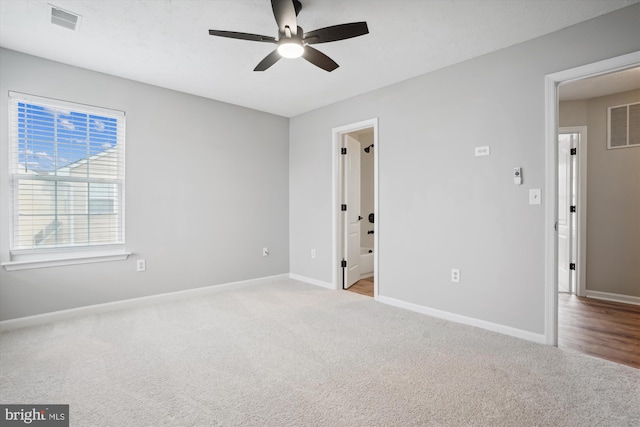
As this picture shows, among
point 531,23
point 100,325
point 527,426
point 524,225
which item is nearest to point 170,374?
point 100,325

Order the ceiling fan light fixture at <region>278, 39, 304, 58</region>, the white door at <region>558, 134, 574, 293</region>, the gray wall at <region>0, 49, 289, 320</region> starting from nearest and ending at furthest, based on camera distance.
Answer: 1. the ceiling fan light fixture at <region>278, 39, 304, 58</region>
2. the gray wall at <region>0, 49, 289, 320</region>
3. the white door at <region>558, 134, 574, 293</region>

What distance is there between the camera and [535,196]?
8.60ft

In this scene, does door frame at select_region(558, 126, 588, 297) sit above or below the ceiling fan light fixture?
below

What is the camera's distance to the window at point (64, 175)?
2965mm

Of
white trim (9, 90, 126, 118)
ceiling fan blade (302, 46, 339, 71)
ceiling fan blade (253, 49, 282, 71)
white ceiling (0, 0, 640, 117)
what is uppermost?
white ceiling (0, 0, 640, 117)

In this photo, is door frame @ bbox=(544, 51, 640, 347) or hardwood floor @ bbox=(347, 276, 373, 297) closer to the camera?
door frame @ bbox=(544, 51, 640, 347)

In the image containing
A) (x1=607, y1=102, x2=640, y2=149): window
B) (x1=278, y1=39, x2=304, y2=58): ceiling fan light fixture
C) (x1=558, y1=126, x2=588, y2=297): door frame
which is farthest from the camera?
(x1=558, y1=126, x2=588, y2=297): door frame

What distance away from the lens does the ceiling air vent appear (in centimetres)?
229

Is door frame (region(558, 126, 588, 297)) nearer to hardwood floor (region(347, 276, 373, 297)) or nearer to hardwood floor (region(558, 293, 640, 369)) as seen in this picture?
hardwood floor (region(558, 293, 640, 369))

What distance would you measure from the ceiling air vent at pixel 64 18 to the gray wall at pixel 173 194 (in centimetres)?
88

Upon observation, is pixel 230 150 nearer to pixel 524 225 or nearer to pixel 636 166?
pixel 524 225

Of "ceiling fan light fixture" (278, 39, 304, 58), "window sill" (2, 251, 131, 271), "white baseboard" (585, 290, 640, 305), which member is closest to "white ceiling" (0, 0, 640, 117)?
"ceiling fan light fixture" (278, 39, 304, 58)

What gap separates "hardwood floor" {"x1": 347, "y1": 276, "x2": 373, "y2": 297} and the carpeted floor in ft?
3.48

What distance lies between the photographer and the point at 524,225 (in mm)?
2693
